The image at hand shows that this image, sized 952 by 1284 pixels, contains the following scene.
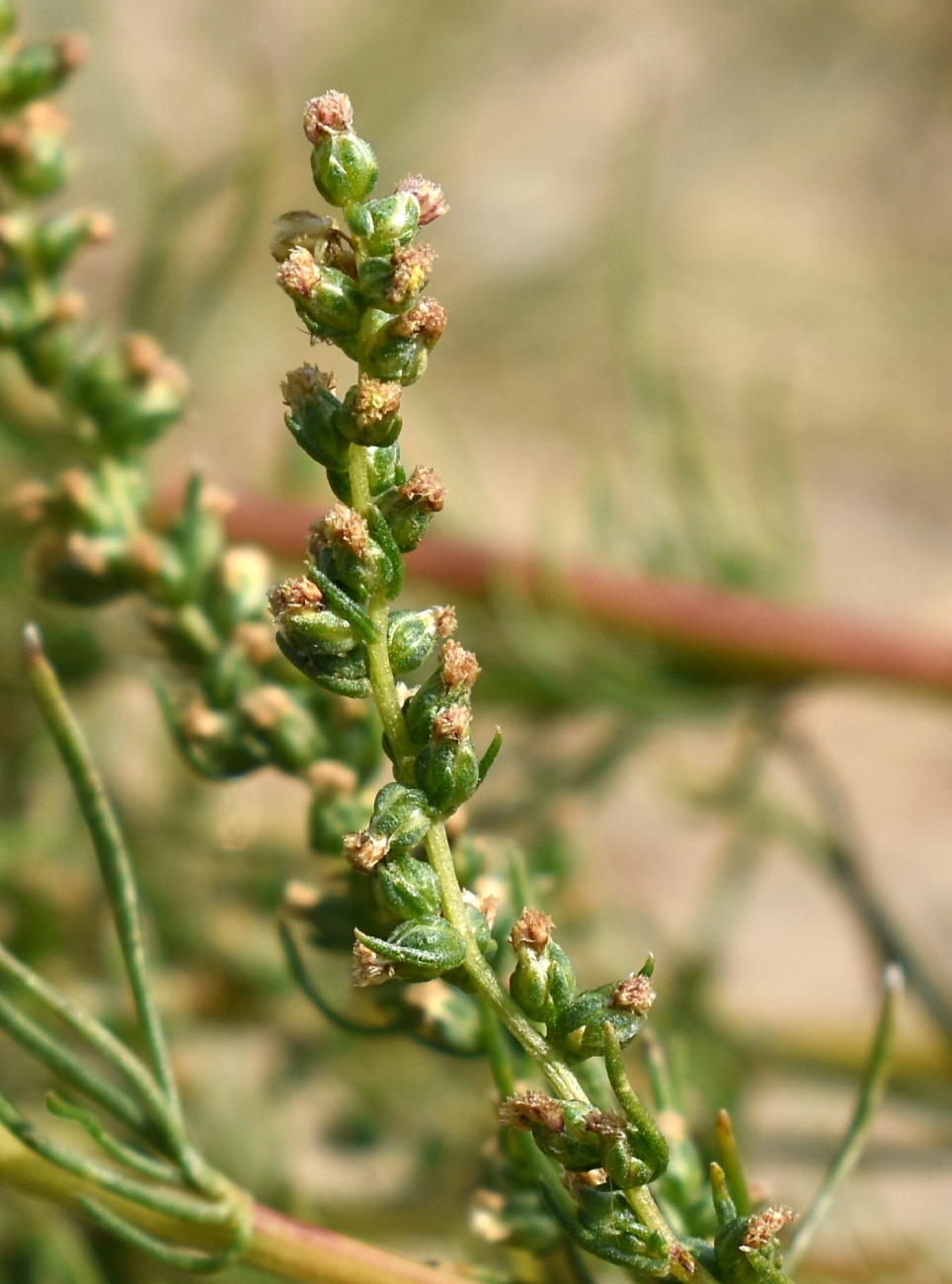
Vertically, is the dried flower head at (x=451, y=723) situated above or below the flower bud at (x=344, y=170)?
below

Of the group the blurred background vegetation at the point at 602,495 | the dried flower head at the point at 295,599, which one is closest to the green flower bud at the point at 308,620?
the dried flower head at the point at 295,599

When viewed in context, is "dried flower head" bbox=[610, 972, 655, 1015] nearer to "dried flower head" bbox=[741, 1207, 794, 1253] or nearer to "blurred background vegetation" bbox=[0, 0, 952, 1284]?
"dried flower head" bbox=[741, 1207, 794, 1253]

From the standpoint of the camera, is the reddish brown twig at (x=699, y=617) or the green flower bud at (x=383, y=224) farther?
the reddish brown twig at (x=699, y=617)

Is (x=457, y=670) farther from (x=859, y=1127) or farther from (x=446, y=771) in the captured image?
(x=859, y=1127)

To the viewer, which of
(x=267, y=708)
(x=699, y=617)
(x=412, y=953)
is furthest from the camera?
(x=699, y=617)

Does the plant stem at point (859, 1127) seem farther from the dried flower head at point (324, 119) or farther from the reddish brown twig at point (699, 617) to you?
the reddish brown twig at point (699, 617)

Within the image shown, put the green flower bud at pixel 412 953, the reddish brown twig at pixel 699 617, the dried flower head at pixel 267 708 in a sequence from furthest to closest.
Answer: the reddish brown twig at pixel 699 617, the dried flower head at pixel 267 708, the green flower bud at pixel 412 953

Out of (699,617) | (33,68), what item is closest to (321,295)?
(33,68)
